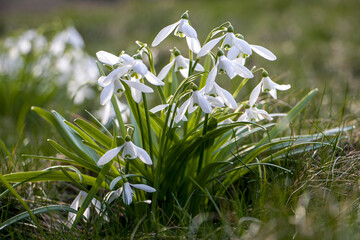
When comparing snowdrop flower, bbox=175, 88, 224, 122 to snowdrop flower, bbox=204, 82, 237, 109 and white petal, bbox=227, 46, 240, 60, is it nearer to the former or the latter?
snowdrop flower, bbox=204, 82, 237, 109

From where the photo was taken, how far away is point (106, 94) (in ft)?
4.42

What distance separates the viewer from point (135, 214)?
5.62ft

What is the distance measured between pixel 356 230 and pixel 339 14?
6413 mm

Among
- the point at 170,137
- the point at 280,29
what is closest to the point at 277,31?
the point at 280,29

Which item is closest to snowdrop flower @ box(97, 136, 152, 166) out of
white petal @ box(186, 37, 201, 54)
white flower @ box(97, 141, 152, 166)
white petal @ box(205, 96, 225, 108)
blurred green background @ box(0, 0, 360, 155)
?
white flower @ box(97, 141, 152, 166)

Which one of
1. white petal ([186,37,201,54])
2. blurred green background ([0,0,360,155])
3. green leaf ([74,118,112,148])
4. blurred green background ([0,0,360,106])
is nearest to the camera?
white petal ([186,37,201,54])

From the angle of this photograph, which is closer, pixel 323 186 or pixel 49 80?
pixel 323 186

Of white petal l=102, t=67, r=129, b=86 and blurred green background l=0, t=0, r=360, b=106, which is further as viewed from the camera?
blurred green background l=0, t=0, r=360, b=106

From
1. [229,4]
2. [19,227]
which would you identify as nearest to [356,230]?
[19,227]

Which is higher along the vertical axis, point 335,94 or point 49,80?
point 49,80

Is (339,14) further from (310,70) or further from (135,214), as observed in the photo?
(135,214)

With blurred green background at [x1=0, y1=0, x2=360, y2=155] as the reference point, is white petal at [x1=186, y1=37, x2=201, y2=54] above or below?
above

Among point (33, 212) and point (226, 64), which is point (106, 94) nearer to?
point (226, 64)

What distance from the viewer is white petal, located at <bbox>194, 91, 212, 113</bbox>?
1.41 meters
